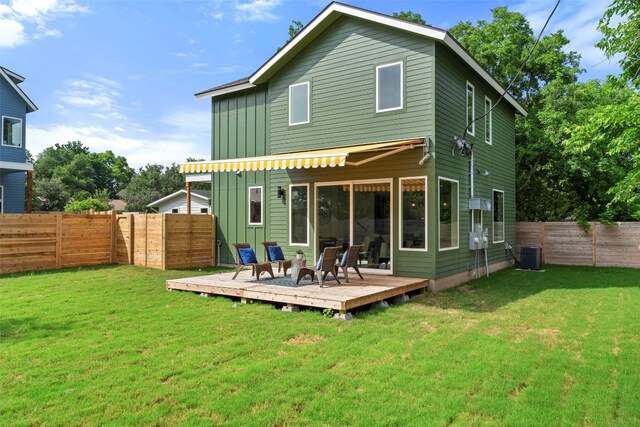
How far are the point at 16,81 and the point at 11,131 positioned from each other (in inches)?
111

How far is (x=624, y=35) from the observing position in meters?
9.60

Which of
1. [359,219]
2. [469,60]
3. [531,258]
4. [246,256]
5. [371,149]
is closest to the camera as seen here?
[371,149]

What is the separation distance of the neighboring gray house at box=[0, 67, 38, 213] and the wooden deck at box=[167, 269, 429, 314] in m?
16.0

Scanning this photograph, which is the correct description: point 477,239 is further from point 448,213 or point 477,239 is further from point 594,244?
point 594,244

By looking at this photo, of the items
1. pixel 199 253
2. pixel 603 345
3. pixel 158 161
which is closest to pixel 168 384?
pixel 603 345

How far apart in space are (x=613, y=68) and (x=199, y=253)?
13893 mm

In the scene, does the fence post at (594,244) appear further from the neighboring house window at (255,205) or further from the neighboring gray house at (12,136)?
the neighboring gray house at (12,136)

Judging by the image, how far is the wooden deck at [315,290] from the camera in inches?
313

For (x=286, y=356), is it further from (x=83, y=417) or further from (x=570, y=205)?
(x=570, y=205)

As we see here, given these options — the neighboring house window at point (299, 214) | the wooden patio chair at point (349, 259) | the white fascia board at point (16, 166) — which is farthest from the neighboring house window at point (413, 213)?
the white fascia board at point (16, 166)

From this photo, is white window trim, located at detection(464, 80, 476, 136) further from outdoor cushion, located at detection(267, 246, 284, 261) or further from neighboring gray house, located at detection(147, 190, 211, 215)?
neighboring gray house, located at detection(147, 190, 211, 215)

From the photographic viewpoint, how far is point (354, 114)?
11.9m

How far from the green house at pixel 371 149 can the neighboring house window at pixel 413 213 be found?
0.03 meters

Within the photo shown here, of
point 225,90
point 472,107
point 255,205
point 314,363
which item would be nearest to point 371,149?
point 472,107
